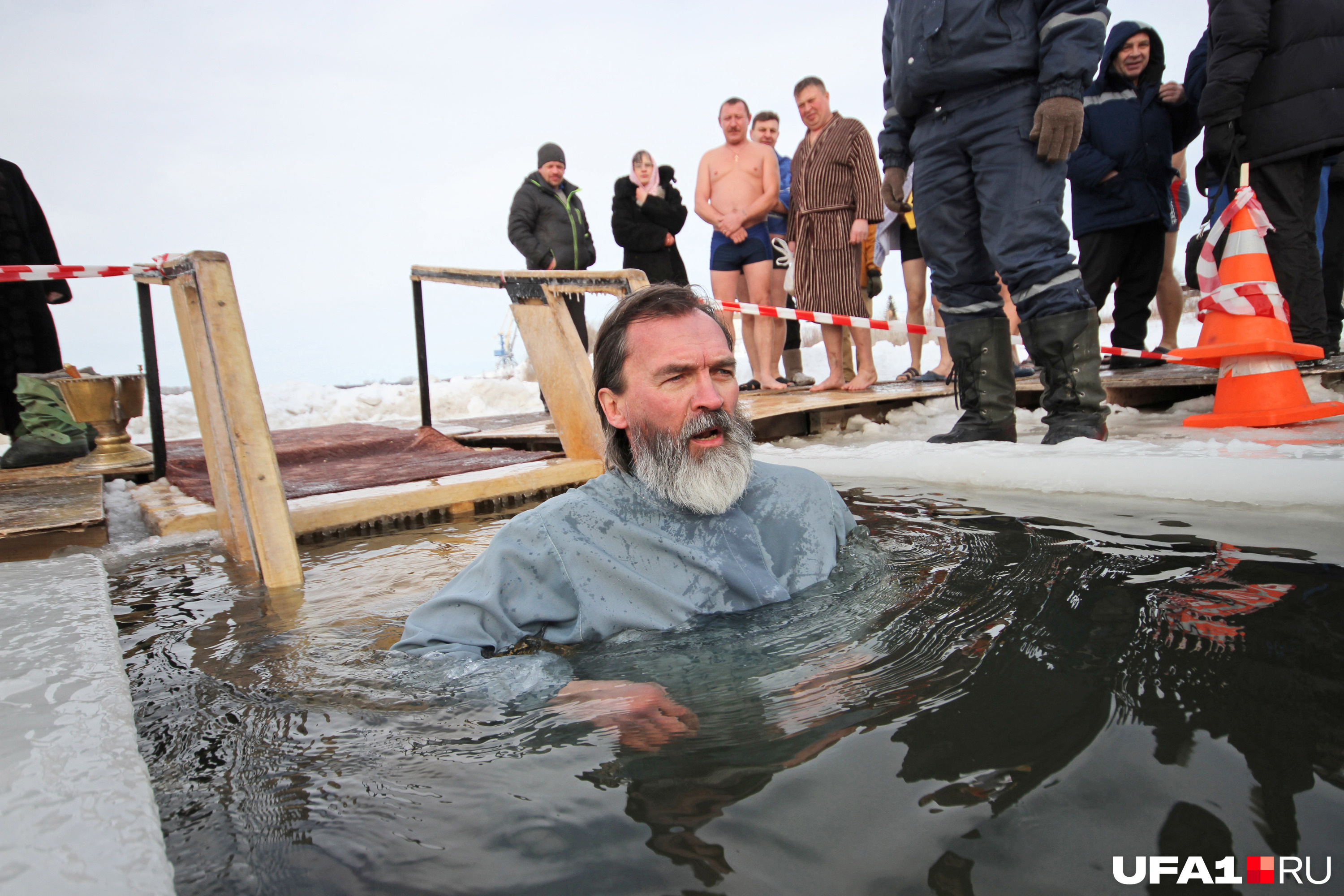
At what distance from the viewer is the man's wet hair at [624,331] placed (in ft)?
6.82

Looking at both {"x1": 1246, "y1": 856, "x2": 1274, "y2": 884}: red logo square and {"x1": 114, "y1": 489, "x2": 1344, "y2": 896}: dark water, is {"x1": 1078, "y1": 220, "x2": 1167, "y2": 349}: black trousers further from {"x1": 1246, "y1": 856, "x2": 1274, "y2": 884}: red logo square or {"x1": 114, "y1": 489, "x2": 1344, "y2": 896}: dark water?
{"x1": 1246, "y1": 856, "x2": 1274, "y2": 884}: red logo square

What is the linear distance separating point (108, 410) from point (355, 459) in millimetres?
1591

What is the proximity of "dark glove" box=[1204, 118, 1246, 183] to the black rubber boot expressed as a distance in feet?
23.9

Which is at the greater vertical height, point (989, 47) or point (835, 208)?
point (989, 47)

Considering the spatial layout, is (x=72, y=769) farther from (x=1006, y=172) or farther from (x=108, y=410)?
(x=108, y=410)

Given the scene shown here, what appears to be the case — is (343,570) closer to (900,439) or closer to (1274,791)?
(1274,791)

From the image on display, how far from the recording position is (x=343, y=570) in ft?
9.53

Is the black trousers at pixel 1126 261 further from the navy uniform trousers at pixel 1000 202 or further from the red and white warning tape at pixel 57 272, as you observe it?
the red and white warning tape at pixel 57 272

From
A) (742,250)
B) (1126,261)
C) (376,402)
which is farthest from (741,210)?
(376,402)

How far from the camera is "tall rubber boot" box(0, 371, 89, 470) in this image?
5426 millimetres

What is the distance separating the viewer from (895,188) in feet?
14.2

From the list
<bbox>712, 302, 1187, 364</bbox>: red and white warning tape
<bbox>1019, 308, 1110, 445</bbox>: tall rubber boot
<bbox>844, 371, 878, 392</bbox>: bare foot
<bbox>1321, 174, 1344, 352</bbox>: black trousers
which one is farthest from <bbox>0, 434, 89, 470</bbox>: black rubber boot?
<bbox>1321, 174, 1344, 352</bbox>: black trousers

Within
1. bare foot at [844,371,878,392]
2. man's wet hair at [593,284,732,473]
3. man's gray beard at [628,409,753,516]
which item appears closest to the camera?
man's gray beard at [628,409,753,516]

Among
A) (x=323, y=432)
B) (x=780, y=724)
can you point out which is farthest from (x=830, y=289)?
(x=780, y=724)
